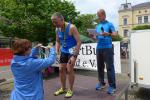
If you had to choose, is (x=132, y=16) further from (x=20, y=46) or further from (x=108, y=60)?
(x=20, y=46)

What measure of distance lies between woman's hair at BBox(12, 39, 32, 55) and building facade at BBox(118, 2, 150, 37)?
9362 centimetres

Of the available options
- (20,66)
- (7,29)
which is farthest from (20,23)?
(20,66)

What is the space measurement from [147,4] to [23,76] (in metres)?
99.5

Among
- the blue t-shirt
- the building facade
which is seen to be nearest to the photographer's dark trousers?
the blue t-shirt

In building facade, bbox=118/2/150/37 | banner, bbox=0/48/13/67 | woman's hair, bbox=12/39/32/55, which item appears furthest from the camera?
building facade, bbox=118/2/150/37

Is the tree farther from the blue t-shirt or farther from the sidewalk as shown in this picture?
the blue t-shirt

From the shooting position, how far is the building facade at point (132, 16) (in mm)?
98000

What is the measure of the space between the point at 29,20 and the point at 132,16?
8787cm

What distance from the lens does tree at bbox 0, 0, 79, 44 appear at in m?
14.6

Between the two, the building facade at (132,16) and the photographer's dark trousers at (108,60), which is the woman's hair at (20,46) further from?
the building facade at (132,16)

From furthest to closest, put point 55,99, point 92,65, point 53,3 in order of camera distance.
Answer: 1. point 53,3
2. point 92,65
3. point 55,99

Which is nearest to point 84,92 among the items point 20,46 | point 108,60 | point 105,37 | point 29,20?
point 108,60

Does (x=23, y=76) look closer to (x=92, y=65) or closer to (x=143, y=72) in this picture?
(x=143, y=72)

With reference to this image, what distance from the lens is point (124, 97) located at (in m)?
7.50
